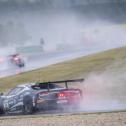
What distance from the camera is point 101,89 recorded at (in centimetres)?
2594

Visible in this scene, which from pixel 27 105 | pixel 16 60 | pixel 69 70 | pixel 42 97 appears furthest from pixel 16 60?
pixel 42 97

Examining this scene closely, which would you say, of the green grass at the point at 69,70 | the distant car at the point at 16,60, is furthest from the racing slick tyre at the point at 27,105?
the distant car at the point at 16,60

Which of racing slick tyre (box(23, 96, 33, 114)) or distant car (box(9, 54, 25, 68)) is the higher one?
distant car (box(9, 54, 25, 68))

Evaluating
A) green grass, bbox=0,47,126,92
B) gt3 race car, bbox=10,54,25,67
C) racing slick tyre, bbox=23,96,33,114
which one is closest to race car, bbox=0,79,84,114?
racing slick tyre, bbox=23,96,33,114

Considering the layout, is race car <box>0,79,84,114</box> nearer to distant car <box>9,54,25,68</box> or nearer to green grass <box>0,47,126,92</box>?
green grass <box>0,47,126,92</box>

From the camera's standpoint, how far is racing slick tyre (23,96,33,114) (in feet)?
64.1

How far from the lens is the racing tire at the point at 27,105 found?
19531 mm

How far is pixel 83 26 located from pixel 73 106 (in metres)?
71.9

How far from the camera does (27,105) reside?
64.6 feet

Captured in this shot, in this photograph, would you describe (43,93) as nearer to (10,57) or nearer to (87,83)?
(87,83)

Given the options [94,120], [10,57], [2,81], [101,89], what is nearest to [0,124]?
[94,120]

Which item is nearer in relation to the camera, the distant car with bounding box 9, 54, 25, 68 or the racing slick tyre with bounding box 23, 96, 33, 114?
the racing slick tyre with bounding box 23, 96, 33, 114

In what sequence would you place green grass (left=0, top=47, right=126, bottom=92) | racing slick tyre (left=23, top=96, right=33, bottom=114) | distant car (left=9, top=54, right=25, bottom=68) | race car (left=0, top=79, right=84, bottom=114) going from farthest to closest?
distant car (left=9, top=54, right=25, bottom=68) < green grass (left=0, top=47, right=126, bottom=92) < racing slick tyre (left=23, top=96, right=33, bottom=114) < race car (left=0, top=79, right=84, bottom=114)

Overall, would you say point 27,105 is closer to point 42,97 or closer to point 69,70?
point 42,97
